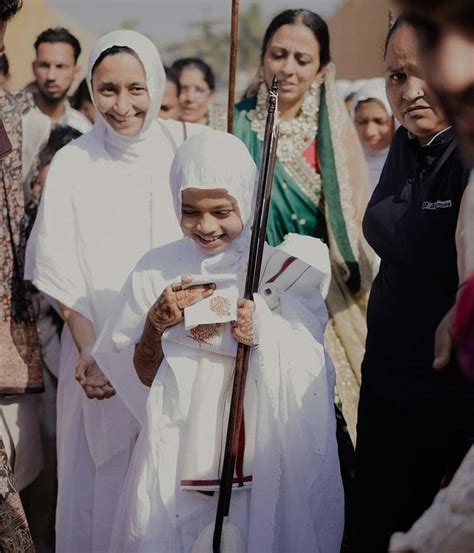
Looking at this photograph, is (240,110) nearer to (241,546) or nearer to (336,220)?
(336,220)

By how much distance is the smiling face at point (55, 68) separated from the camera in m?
6.54

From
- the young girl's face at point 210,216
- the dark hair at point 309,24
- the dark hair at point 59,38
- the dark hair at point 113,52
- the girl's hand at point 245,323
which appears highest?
the dark hair at point 309,24

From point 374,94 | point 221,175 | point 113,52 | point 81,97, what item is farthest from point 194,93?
point 221,175

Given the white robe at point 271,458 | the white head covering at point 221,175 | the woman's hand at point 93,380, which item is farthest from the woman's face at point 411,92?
the woman's hand at point 93,380

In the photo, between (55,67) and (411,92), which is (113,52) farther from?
(55,67)

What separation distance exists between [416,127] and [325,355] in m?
0.81

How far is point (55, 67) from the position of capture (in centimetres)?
657

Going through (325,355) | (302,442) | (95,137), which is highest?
(95,137)

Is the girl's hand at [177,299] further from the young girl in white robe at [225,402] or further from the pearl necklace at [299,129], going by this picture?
the pearl necklace at [299,129]

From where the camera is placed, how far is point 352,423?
4.43m

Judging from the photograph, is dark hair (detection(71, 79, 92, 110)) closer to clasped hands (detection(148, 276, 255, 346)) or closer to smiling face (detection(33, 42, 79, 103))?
smiling face (detection(33, 42, 79, 103))

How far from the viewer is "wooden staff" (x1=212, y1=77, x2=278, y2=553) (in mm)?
3137

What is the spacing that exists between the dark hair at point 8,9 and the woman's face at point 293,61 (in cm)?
155

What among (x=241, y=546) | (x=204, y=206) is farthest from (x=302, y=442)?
(x=204, y=206)
